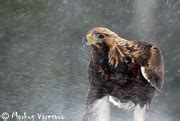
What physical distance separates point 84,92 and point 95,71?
126 mm

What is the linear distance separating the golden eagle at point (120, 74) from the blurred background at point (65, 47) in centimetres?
4

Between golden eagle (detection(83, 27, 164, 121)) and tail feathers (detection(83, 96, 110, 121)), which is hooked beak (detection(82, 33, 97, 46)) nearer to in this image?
golden eagle (detection(83, 27, 164, 121))

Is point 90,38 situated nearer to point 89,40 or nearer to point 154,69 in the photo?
point 89,40

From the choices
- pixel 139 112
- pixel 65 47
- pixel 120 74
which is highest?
pixel 65 47

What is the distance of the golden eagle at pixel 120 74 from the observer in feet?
6.45

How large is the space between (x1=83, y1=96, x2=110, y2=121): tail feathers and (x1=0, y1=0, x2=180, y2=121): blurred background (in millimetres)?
32

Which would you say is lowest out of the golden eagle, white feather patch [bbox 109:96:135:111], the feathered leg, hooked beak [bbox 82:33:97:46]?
the feathered leg

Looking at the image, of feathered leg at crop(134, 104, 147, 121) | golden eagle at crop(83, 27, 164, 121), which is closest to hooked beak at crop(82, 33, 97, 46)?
golden eagle at crop(83, 27, 164, 121)

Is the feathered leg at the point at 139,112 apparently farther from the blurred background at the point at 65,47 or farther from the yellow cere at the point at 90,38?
the yellow cere at the point at 90,38

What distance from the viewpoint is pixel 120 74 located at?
196cm

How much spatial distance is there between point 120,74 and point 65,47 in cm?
34

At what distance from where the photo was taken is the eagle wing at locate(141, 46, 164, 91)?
1.98 m

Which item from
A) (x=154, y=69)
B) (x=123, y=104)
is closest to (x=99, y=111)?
(x=123, y=104)

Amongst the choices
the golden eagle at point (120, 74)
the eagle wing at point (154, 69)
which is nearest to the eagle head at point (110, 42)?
the golden eagle at point (120, 74)
